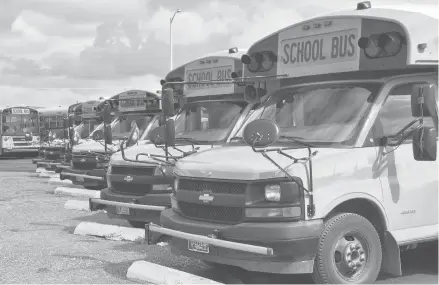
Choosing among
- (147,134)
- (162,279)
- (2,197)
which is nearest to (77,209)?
(147,134)

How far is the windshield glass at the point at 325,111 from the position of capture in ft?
20.7

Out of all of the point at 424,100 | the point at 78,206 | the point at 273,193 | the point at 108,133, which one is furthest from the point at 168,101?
the point at 78,206

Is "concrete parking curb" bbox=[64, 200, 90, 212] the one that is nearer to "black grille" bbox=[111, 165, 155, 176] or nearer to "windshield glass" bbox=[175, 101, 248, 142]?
"black grille" bbox=[111, 165, 155, 176]

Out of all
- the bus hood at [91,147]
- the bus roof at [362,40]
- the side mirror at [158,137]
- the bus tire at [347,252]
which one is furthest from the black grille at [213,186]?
the bus hood at [91,147]

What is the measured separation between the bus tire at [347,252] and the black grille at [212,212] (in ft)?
2.57

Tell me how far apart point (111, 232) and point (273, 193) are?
175 inches

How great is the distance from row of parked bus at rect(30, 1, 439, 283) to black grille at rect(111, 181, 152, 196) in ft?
5.94

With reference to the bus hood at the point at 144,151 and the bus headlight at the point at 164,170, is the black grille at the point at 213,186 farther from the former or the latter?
the bus hood at the point at 144,151

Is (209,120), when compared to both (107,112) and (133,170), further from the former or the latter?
(107,112)

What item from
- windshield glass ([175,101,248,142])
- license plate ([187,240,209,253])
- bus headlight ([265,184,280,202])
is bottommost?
license plate ([187,240,209,253])

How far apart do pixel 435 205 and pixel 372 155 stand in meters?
0.99

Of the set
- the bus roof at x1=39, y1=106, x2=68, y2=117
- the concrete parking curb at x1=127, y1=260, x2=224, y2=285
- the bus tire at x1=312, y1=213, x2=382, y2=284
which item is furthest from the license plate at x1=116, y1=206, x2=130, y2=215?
the bus roof at x1=39, y1=106, x2=68, y2=117

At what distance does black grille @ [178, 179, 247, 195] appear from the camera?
19.3 ft

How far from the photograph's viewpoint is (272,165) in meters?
5.74
